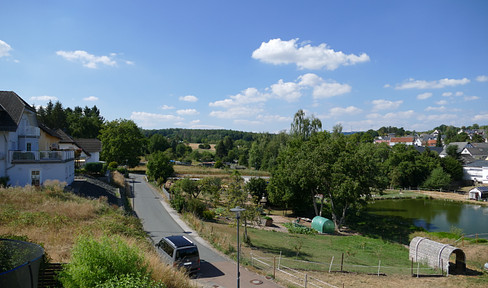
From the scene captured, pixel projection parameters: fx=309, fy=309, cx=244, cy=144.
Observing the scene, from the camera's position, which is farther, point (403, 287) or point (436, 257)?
point (436, 257)

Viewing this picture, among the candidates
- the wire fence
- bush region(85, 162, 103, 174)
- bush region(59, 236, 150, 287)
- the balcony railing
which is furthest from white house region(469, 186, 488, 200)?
bush region(59, 236, 150, 287)

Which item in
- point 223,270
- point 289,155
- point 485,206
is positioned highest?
point 289,155

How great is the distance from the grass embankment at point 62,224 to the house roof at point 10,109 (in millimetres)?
6253

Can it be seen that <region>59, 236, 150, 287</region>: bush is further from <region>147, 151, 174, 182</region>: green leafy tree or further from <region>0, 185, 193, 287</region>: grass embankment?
<region>147, 151, 174, 182</region>: green leafy tree

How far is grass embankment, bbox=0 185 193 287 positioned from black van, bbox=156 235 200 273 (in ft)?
3.26

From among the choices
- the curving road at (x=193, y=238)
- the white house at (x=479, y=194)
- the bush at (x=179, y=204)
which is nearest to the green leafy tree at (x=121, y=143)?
the curving road at (x=193, y=238)

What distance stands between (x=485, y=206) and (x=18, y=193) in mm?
61129

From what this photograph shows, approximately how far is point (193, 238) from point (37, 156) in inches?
615

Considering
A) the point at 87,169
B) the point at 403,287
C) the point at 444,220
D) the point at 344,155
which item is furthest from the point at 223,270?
the point at 444,220

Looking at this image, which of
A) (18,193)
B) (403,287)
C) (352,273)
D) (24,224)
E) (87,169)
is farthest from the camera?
(87,169)

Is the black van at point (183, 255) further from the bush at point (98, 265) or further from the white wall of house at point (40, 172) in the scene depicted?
the white wall of house at point (40, 172)

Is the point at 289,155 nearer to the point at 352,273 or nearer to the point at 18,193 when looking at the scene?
the point at 352,273

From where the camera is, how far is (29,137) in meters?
27.8

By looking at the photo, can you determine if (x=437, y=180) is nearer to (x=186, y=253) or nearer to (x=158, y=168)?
(x=158, y=168)
